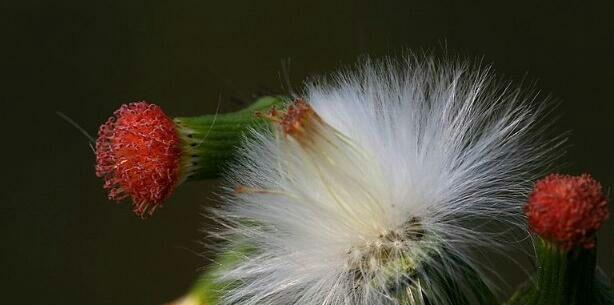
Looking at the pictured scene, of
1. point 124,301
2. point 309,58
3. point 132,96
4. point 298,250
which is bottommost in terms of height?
point 124,301

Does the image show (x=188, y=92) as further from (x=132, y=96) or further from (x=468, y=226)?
(x=468, y=226)

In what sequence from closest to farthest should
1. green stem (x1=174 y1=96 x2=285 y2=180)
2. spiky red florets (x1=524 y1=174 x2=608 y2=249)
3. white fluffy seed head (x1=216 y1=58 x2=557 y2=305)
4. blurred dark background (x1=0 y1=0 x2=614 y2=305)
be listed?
A: spiky red florets (x1=524 y1=174 x2=608 y2=249), white fluffy seed head (x1=216 y1=58 x2=557 y2=305), green stem (x1=174 y1=96 x2=285 y2=180), blurred dark background (x1=0 y1=0 x2=614 y2=305)

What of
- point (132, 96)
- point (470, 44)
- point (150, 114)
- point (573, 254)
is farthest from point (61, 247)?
point (573, 254)

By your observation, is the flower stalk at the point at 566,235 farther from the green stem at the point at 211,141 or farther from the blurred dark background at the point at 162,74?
the blurred dark background at the point at 162,74

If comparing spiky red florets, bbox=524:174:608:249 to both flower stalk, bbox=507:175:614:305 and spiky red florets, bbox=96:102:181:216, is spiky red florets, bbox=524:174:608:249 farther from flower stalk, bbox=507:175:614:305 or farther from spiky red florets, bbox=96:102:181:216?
spiky red florets, bbox=96:102:181:216

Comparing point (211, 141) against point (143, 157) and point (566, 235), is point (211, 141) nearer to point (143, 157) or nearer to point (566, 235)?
point (143, 157)

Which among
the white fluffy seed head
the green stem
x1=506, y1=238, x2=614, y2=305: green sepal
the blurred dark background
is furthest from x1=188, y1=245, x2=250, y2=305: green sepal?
the blurred dark background
